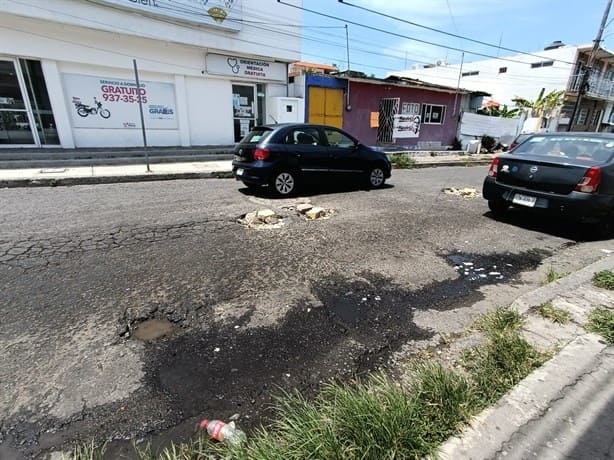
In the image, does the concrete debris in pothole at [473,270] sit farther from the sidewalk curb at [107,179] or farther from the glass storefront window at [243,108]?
the glass storefront window at [243,108]

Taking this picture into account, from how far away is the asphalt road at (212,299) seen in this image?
217cm

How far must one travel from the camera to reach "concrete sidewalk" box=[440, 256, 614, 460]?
170 cm

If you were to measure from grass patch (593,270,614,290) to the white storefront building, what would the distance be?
10.1 meters

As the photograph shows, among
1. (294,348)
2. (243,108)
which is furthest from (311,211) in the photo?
(243,108)

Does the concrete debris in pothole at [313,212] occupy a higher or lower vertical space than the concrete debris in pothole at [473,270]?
higher

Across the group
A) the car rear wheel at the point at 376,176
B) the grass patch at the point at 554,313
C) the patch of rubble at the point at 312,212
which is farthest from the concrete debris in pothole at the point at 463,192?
the grass patch at the point at 554,313

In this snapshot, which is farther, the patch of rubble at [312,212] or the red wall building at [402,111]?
the red wall building at [402,111]

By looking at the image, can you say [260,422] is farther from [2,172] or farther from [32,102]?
[32,102]

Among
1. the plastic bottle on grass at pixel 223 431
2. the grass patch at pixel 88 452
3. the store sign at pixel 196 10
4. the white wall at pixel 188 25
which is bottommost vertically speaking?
the grass patch at pixel 88 452

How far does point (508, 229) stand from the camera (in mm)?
5891

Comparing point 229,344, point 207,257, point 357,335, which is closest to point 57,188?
point 207,257

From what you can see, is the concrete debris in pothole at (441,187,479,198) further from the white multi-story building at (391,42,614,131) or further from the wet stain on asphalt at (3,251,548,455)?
the white multi-story building at (391,42,614,131)

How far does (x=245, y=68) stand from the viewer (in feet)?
43.9

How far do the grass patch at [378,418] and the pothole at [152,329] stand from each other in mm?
1063
